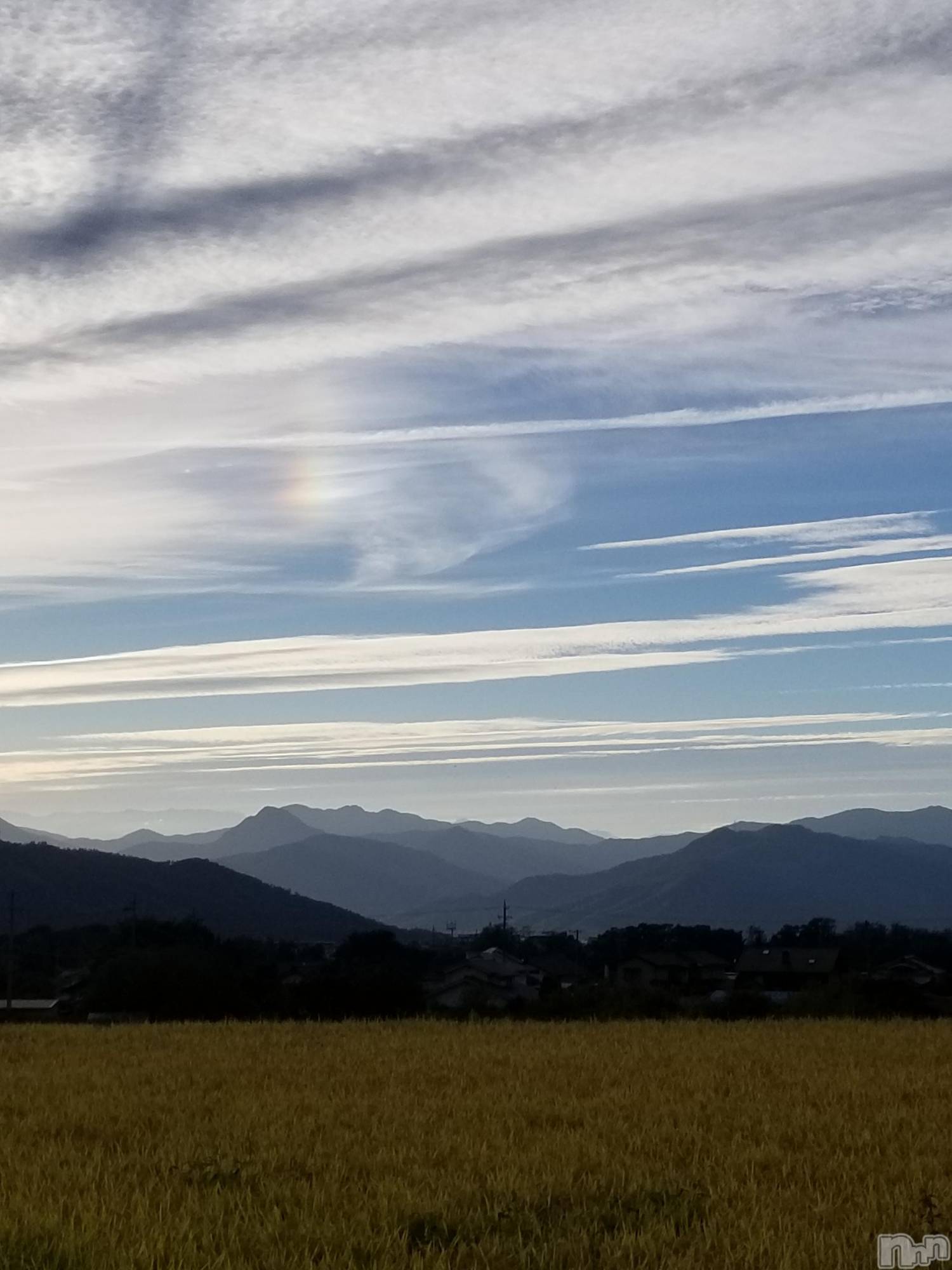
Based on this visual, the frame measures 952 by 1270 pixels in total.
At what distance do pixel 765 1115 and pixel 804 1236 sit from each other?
690cm

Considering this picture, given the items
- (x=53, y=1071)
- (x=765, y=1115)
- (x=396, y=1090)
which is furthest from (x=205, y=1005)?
(x=765, y=1115)

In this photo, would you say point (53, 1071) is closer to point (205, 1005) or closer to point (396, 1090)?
point (396, 1090)

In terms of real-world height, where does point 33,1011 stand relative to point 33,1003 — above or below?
above

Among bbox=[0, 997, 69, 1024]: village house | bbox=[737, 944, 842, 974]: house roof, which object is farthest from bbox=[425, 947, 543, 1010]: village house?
bbox=[0, 997, 69, 1024]: village house

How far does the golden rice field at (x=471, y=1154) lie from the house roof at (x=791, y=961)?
103 metres

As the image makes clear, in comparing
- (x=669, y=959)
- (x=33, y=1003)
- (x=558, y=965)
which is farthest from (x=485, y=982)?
(x=558, y=965)

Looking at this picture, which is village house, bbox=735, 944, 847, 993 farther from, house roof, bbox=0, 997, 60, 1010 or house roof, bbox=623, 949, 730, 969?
house roof, bbox=0, 997, 60, 1010

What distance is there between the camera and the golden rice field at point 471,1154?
36.3ft

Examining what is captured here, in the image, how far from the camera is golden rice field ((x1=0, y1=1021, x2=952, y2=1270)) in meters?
11.1

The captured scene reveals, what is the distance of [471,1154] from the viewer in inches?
586

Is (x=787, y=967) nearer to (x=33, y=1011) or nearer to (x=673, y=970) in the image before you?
(x=673, y=970)

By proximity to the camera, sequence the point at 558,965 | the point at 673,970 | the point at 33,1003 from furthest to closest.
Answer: the point at 558,965 → the point at 673,970 → the point at 33,1003

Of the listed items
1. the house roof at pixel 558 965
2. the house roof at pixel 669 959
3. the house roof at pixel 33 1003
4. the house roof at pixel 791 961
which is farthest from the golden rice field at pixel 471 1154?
the house roof at pixel 558 965

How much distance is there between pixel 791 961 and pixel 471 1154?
118845 mm
